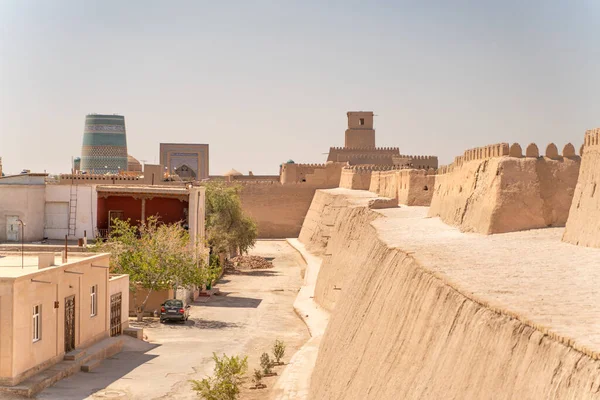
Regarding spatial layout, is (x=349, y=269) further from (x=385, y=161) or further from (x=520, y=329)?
(x=385, y=161)

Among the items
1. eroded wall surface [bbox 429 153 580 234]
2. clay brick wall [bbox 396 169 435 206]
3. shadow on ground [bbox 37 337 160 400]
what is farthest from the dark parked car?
clay brick wall [bbox 396 169 435 206]

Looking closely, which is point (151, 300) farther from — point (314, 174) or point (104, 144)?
point (104, 144)

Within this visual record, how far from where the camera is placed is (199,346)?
888 inches

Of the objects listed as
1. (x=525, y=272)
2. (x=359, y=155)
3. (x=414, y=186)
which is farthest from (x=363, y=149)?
(x=525, y=272)

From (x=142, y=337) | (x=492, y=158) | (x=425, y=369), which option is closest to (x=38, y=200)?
(x=142, y=337)

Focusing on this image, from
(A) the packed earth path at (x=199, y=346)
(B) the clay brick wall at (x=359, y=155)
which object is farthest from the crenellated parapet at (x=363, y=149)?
(A) the packed earth path at (x=199, y=346)

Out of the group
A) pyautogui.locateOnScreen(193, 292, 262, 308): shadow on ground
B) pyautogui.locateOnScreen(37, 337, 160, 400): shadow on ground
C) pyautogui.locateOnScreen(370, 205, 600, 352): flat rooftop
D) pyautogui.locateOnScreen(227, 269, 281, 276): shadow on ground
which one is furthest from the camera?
pyautogui.locateOnScreen(227, 269, 281, 276): shadow on ground

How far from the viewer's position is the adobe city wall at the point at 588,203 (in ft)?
52.4

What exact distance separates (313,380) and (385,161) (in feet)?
154

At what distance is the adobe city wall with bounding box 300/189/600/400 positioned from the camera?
7607 mm

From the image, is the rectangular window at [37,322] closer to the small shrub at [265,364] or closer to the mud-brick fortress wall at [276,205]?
the small shrub at [265,364]

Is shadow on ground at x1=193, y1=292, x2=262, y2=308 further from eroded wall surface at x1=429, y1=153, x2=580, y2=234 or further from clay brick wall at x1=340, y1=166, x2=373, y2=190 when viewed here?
clay brick wall at x1=340, y1=166, x2=373, y2=190

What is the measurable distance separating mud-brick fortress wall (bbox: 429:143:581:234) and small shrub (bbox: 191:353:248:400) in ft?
23.1

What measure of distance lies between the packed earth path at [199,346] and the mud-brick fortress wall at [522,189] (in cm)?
578
